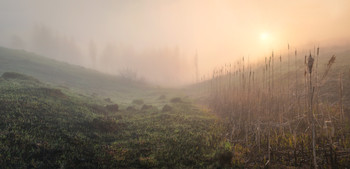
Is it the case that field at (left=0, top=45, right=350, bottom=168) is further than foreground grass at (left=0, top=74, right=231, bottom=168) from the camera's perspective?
No

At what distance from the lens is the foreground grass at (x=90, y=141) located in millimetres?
8023

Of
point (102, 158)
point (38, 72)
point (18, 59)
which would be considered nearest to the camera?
point (102, 158)


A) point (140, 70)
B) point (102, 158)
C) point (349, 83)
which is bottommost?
point (102, 158)

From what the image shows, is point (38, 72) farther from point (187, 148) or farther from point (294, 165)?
point (294, 165)

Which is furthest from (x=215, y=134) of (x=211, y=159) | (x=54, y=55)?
(x=54, y=55)

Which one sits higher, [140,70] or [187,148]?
[140,70]

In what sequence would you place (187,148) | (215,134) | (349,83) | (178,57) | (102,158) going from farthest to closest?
(178,57), (349,83), (215,134), (187,148), (102,158)

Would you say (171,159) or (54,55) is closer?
(171,159)

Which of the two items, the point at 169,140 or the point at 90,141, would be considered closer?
the point at 90,141

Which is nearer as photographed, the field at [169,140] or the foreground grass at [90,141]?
the field at [169,140]

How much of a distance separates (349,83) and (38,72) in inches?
2279

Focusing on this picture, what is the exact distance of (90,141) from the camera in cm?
1066

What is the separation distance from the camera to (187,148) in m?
10.1

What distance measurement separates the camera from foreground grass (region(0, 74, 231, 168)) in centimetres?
802
